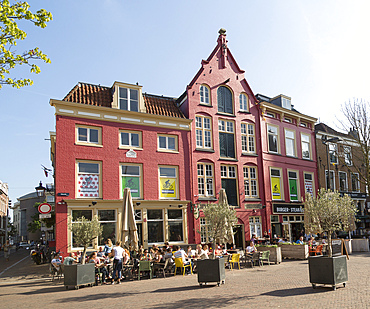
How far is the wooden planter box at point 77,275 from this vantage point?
1282 centimetres

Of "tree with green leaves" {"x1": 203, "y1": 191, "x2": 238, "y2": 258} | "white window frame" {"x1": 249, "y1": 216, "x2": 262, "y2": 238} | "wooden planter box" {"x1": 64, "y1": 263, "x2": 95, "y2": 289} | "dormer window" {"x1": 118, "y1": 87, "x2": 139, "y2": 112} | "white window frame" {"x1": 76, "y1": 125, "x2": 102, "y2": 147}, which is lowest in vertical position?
"wooden planter box" {"x1": 64, "y1": 263, "x2": 95, "y2": 289}

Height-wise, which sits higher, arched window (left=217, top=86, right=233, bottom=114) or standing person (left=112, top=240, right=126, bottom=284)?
arched window (left=217, top=86, right=233, bottom=114)

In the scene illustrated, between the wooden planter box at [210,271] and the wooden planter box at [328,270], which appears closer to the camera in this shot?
the wooden planter box at [328,270]

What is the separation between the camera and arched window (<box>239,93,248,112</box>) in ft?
90.4

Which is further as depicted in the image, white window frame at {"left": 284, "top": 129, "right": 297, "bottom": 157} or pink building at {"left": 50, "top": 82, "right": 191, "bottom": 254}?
white window frame at {"left": 284, "top": 129, "right": 297, "bottom": 157}

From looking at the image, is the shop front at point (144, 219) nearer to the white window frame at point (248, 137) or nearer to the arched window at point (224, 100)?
the white window frame at point (248, 137)

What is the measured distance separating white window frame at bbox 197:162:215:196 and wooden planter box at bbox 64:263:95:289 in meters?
11.9

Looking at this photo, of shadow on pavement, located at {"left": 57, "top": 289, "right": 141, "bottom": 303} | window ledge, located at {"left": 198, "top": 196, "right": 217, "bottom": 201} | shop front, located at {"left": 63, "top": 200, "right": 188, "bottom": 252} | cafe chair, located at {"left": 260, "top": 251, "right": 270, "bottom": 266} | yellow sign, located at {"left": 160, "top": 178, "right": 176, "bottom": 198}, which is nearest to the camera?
shadow on pavement, located at {"left": 57, "top": 289, "right": 141, "bottom": 303}

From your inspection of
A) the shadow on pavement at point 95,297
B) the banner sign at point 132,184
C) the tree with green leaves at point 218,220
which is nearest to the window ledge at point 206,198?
the banner sign at point 132,184

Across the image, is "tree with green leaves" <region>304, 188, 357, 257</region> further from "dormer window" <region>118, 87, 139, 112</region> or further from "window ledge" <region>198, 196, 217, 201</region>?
"dormer window" <region>118, 87, 139, 112</region>

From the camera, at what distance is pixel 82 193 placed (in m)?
20.0

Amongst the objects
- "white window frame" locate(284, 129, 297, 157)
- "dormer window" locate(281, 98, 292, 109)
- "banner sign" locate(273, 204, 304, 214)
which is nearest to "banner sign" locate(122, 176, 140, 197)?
"banner sign" locate(273, 204, 304, 214)

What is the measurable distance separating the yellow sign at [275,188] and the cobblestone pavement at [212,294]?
13.1 metres

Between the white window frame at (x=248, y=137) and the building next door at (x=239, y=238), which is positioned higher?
the white window frame at (x=248, y=137)
